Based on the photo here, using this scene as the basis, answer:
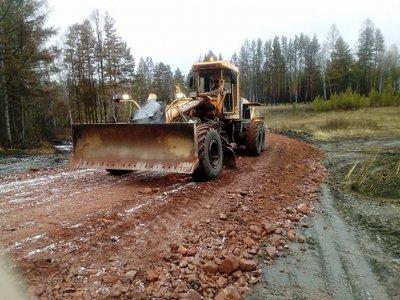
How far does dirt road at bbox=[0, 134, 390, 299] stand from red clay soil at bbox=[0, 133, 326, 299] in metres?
0.01

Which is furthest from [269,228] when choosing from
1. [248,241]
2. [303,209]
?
[303,209]

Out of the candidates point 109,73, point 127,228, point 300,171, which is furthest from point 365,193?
point 109,73

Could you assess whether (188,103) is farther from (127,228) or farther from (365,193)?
(127,228)

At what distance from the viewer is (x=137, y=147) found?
7.14 meters

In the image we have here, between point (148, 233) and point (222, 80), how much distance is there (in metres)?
6.54

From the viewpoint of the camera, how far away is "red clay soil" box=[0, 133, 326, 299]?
3.20 meters

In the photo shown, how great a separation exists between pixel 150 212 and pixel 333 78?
53.0m

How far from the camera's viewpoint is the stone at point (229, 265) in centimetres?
349

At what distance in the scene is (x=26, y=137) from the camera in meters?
18.6

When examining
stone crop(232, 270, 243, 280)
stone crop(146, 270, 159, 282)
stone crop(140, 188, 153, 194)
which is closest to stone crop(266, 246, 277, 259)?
stone crop(232, 270, 243, 280)

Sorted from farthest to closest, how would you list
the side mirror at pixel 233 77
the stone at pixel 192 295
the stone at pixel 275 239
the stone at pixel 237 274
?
the side mirror at pixel 233 77 < the stone at pixel 275 239 < the stone at pixel 237 274 < the stone at pixel 192 295

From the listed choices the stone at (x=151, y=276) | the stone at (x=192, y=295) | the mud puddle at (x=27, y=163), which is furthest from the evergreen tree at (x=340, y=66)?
the stone at (x=192, y=295)

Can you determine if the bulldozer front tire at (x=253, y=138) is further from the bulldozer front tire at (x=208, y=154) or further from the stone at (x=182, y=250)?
the stone at (x=182, y=250)

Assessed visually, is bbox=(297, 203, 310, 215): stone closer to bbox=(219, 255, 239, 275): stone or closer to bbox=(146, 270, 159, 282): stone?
bbox=(219, 255, 239, 275): stone
